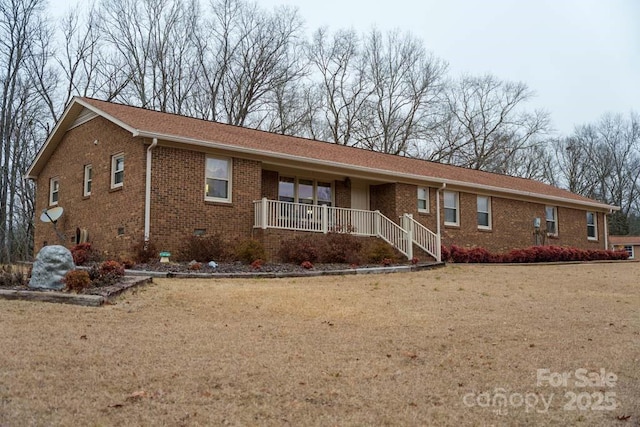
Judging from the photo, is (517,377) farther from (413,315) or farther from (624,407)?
(413,315)

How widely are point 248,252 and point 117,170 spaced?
4.79 meters

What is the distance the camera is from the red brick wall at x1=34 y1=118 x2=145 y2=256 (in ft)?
49.8

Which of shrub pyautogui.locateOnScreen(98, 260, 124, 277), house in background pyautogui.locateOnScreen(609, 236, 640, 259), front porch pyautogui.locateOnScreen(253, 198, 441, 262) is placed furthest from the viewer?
house in background pyautogui.locateOnScreen(609, 236, 640, 259)

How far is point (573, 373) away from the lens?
18.9 feet

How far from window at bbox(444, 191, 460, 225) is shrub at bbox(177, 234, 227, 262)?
9.79 m

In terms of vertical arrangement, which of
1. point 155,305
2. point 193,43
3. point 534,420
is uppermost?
point 193,43

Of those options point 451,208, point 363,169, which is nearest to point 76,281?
point 363,169

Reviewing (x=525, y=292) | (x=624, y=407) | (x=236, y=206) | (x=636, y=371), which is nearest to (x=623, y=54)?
(x=636, y=371)

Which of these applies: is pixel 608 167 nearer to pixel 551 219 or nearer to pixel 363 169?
pixel 551 219

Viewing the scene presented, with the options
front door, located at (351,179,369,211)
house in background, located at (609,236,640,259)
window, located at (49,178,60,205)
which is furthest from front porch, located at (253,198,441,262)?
house in background, located at (609,236,640,259)

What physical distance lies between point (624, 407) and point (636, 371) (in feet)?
3.81

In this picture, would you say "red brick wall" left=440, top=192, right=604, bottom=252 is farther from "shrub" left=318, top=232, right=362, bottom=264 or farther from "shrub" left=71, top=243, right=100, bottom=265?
"shrub" left=71, top=243, right=100, bottom=265

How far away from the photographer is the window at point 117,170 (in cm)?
1631

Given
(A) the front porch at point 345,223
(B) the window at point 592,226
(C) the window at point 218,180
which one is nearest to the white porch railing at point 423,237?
(A) the front porch at point 345,223
